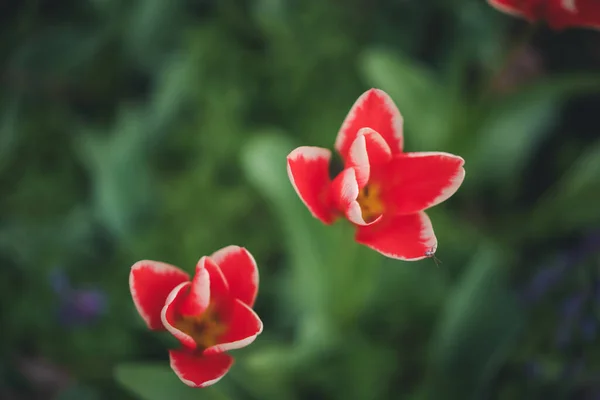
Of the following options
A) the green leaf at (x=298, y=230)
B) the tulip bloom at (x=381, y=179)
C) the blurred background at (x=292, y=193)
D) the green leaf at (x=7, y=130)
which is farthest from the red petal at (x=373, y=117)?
the green leaf at (x=7, y=130)

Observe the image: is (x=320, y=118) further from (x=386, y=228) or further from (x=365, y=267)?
(x=386, y=228)

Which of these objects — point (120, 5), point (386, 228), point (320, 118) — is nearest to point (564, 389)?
point (386, 228)

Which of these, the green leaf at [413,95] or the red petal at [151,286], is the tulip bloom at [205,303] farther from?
the green leaf at [413,95]

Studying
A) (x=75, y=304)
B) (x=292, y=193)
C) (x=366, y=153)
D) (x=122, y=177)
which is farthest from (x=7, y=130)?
(x=366, y=153)

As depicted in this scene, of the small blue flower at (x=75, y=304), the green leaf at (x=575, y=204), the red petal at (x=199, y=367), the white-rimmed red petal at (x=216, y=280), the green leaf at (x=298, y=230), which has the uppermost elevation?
the green leaf at (x=575, y=204)

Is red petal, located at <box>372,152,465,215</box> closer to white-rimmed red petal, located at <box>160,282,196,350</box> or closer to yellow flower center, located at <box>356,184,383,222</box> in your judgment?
yellow flower center, located at <box>356,184,383,222</box>

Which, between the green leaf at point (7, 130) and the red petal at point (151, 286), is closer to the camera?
the red petal at point (151, 286)

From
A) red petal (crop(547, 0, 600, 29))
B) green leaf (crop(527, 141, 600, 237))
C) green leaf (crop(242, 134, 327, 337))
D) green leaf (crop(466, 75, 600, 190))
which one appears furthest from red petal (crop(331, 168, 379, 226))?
green leaf (crop(527, 141, 600, 237))

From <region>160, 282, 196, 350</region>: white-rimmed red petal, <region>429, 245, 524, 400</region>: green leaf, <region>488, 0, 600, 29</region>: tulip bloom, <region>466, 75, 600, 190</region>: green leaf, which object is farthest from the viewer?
<region>466, 75, 600, 190</region>: green leaf
